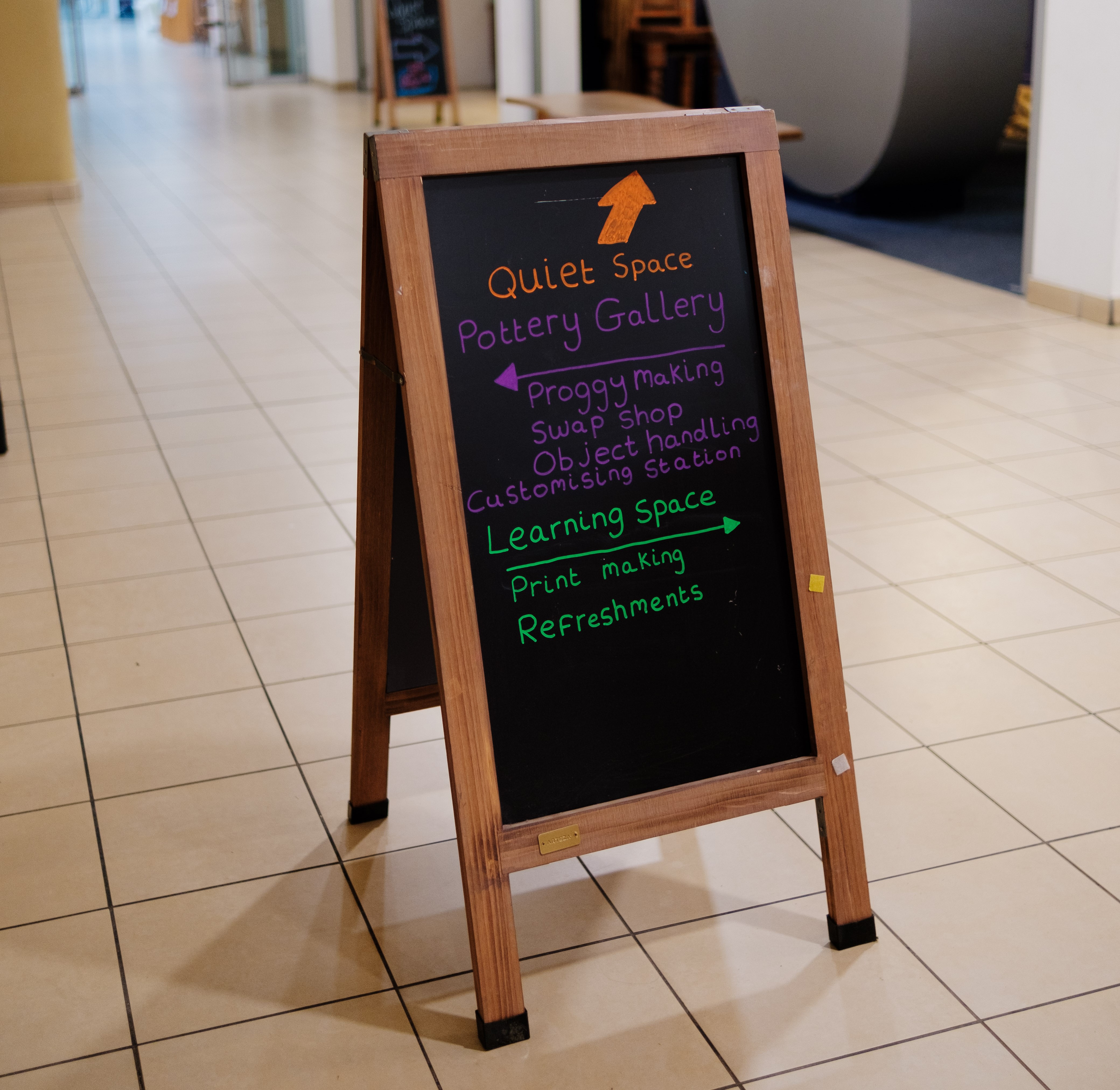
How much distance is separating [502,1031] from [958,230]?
Answer: 6.47m

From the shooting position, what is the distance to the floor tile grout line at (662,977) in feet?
5.77

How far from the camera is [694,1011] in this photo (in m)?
1.85

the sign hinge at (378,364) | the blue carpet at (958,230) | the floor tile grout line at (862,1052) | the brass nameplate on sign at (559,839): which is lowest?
the floor tile grout line at (862,1052)

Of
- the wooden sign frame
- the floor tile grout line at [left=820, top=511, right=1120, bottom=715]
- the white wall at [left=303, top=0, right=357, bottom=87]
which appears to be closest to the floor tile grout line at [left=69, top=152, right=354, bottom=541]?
the floor tile grout line at [left=820, top=511, right=1120, bottom=715]

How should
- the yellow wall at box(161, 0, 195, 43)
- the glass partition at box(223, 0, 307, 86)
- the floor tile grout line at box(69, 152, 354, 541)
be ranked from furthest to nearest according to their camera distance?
the yellow wall at box(161, 0, 195, 43) < the glass partition at box(223, 0, 307, 86) < the floor tile grout line at box(69, 152, 354, 541)

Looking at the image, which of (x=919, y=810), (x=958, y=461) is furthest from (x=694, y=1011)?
(x=958, y=461)

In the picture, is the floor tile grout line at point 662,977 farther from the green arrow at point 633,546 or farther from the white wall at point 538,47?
the white wall at point 538,47

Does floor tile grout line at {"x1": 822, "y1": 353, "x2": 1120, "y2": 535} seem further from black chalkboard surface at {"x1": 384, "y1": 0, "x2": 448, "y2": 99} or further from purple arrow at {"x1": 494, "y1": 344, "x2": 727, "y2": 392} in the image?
black chalkboard surface at {"x1": 384, "y1": 0, "x2": 448, "y2": 99}

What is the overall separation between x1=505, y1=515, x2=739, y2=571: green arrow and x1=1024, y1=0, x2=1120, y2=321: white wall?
4032mm

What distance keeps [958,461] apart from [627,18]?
837cm

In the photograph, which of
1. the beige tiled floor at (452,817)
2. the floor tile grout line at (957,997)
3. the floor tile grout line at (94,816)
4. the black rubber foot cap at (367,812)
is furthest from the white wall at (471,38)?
the floor tile grout line at (957,997)

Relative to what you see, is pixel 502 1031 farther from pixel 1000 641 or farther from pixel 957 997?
pixel 1000 641

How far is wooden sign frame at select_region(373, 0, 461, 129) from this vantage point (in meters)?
10.8

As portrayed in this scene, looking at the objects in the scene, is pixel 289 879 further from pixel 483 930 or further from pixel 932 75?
pixel 932 75
